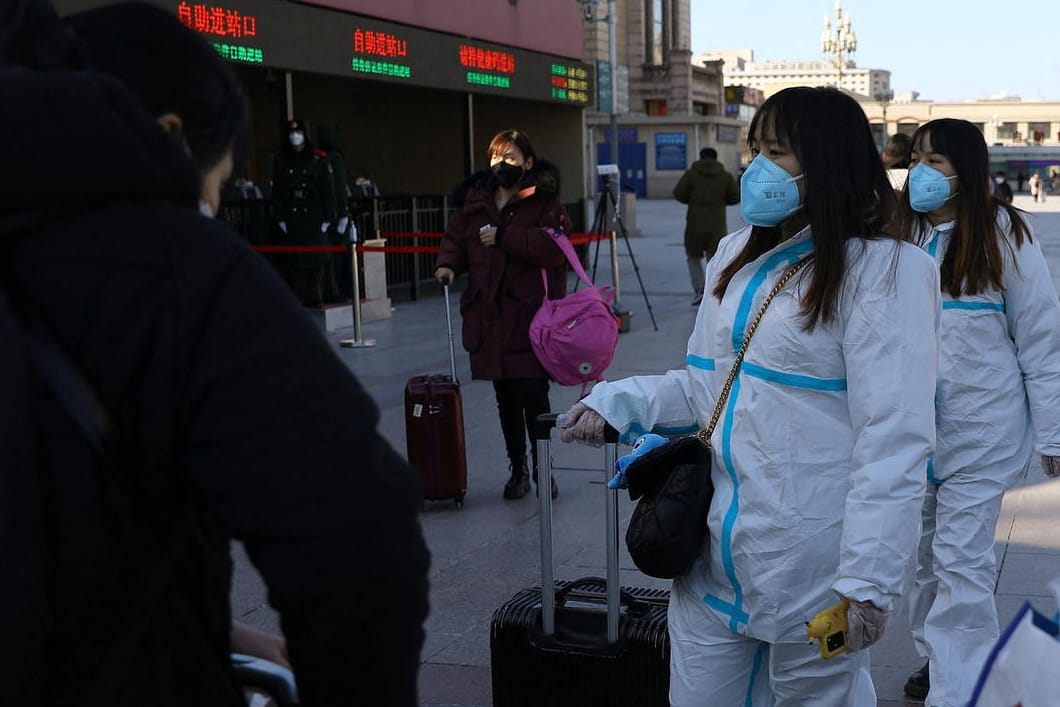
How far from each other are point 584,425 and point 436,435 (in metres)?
3.70

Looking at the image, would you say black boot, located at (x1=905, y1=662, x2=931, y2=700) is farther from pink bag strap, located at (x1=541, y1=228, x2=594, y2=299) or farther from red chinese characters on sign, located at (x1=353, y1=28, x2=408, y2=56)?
red chinese characters on sign, located at (x1=353, y1=28, x2=408, y2=56)

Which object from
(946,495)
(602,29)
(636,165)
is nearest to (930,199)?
(946,495)

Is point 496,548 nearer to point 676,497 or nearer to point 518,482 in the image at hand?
point 518,482

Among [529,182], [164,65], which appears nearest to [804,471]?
[164,65]

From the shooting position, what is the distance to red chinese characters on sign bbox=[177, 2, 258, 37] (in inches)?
478

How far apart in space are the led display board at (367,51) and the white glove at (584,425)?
8.03 metres

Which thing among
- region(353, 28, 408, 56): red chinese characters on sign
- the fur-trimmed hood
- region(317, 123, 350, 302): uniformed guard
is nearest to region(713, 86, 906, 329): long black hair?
the fur-trimmed hood

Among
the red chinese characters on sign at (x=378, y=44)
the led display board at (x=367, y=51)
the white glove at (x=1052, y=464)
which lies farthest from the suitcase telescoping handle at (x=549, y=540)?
the red chinese characters on sign at (x=378, y=44)

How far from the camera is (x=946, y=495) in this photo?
4.18m

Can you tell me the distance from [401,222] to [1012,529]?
1136 centimetres

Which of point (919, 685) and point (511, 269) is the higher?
point (511, 269)

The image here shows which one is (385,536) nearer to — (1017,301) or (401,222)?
(1017,301)

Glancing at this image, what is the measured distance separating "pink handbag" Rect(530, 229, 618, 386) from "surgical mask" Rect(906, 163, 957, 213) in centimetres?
Result: 210

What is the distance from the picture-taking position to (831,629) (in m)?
2.49
